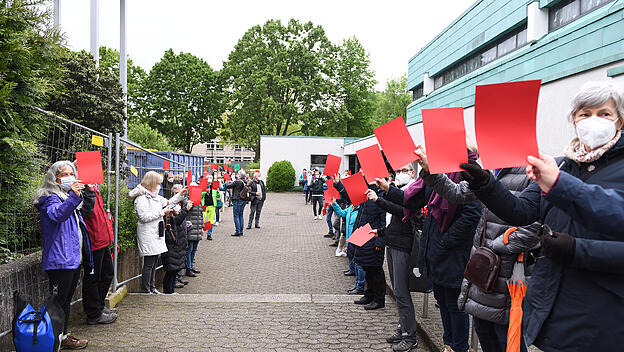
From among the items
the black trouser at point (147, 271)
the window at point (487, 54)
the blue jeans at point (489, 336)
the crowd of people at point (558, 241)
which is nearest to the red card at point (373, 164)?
the crowd of people at point (558, 241)

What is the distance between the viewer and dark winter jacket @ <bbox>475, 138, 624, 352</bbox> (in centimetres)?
170

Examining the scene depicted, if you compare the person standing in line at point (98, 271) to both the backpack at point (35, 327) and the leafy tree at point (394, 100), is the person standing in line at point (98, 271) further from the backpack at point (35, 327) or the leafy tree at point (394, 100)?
the leafy tree at point (394, 100)

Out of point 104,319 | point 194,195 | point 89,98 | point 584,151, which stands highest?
point 89,98

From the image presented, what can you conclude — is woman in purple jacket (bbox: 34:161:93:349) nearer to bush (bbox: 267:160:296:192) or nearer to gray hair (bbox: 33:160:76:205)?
gray hair (bbox: 33:160:76:205)

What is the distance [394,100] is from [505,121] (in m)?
72.6

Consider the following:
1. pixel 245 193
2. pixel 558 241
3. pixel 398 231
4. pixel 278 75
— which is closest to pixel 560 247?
pixel 558 241

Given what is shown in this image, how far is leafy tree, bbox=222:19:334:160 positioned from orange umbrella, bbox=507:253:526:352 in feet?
147

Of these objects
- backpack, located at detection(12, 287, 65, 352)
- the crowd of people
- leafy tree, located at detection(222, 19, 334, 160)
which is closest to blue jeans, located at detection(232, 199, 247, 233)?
backpack, located at detection(12, 287, 65, 352)

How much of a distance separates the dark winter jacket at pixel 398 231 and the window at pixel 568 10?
390 inches

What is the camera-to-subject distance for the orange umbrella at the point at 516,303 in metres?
2.70

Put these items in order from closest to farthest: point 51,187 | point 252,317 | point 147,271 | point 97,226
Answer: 1. point 51,187
2. point 97,226
3. point 252,317
4. point 147,271

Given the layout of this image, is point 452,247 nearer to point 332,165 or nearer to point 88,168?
point 88,168

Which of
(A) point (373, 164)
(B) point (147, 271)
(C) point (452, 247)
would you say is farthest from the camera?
(B) point (147, 271)

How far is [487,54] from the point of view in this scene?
1977cm
